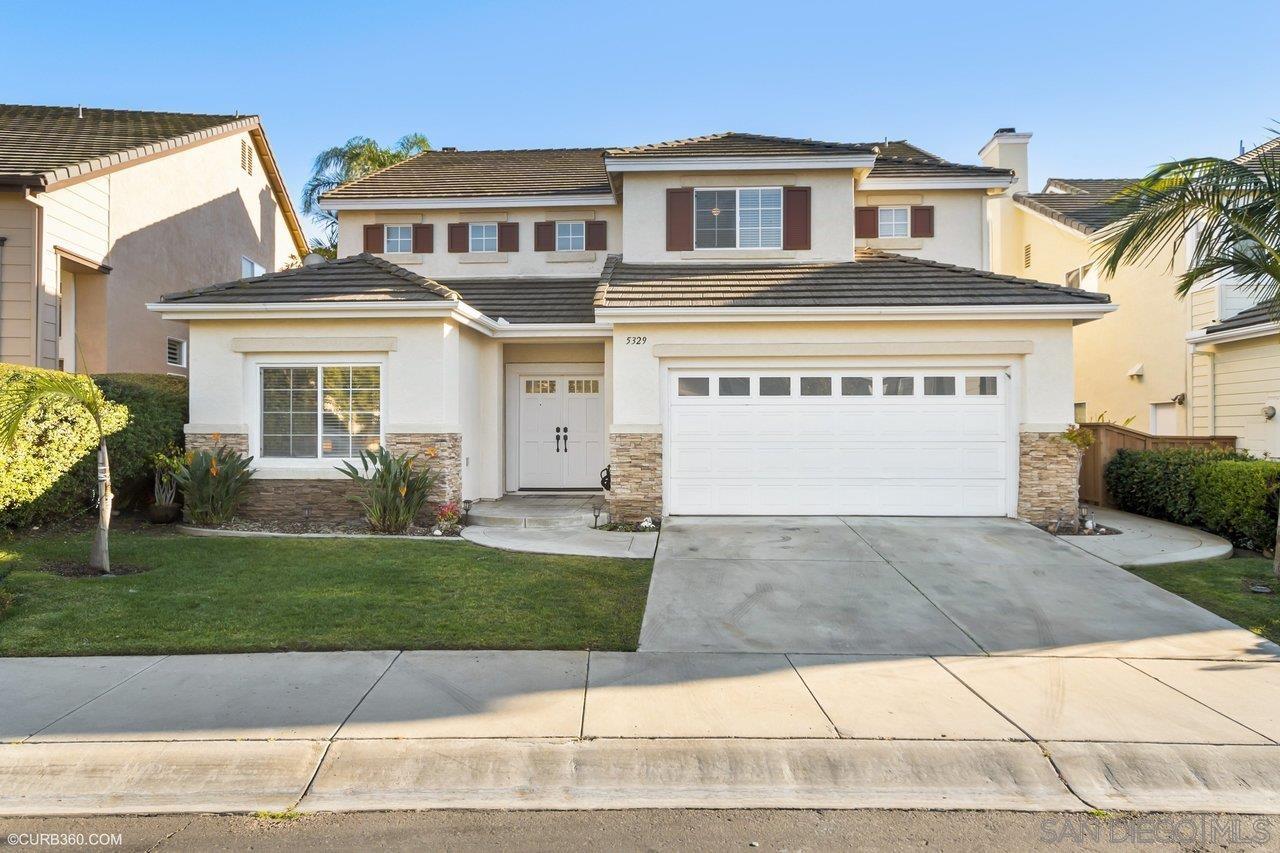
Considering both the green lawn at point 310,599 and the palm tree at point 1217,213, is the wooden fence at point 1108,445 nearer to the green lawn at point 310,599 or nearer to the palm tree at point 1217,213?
the palm tree at point 1217,213

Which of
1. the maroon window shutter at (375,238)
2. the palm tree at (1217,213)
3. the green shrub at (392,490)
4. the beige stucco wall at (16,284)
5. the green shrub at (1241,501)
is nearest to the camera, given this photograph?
the palm tree at (1217,213)

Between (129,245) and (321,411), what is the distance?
7.44 meters

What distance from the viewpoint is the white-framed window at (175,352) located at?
16625 mm

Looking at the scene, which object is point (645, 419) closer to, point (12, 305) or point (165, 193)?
point (12, 305)

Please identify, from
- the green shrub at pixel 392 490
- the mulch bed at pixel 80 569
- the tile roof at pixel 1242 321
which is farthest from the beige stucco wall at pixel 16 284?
the tile roof at pixel 1242 321

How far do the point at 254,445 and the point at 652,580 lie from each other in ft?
23.5

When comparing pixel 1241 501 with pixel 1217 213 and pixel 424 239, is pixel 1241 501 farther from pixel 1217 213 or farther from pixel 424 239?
pixel 424 239

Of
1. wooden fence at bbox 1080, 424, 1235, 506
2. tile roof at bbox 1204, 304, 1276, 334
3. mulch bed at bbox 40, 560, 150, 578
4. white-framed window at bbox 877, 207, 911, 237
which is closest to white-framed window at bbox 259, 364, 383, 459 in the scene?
mulch bed at bbox 40, 560, 150, 578

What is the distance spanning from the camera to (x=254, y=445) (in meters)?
11.7

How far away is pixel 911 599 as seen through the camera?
7738 mm

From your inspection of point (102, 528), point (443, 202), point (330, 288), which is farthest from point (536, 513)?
point (443, 202)

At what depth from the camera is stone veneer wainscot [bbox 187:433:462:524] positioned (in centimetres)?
1145

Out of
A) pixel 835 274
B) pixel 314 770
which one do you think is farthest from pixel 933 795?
pixel 835 274

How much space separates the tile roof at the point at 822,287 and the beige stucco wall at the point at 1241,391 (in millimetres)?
4644
